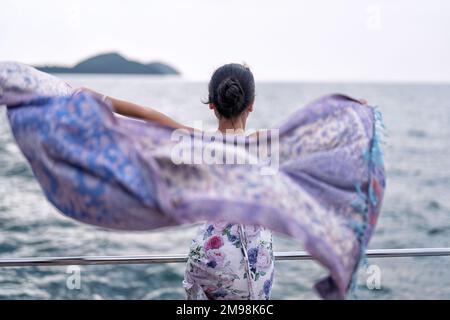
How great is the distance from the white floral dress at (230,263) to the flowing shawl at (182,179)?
323 millimetres

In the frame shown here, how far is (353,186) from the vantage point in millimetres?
1511

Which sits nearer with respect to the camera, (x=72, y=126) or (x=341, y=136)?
(x=72, y=126)

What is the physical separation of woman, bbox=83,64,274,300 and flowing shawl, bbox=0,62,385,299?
0.23 meters

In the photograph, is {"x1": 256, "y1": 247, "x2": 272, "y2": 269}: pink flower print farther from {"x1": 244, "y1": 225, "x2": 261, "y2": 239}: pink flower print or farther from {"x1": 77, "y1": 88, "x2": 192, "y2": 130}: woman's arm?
{"x1": 77, "y1": 88, "x2": 192, "y2": 130}: woman's arm

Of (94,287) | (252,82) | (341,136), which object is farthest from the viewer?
(94,287)

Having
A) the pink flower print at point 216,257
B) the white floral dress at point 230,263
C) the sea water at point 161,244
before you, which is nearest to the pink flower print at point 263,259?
the white floral dress at point 230,263

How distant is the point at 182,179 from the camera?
145 cm

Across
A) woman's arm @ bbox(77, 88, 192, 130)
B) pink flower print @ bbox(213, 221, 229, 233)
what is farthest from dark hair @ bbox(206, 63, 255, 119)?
pink flower print @ bbox(213, 221, 229, 233)

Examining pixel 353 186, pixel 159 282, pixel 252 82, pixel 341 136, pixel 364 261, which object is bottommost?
pixel 159 282

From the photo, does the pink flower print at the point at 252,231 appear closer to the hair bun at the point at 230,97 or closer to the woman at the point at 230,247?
the woman at the point at 230,247

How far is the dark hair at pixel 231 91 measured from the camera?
1.72m
